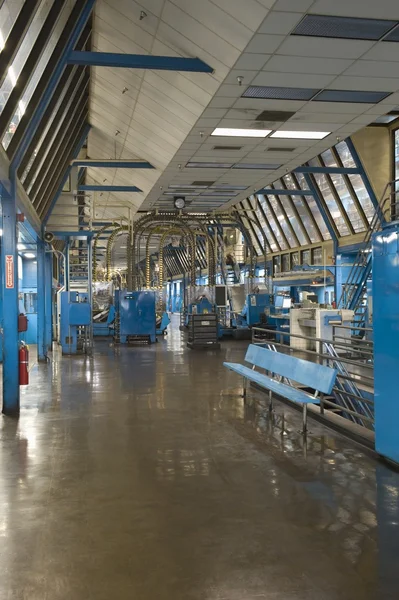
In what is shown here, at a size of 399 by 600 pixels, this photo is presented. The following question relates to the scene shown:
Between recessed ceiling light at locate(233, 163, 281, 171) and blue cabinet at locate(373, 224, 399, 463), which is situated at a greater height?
recessed ceiling light at locate(233, 163, 281, 171)

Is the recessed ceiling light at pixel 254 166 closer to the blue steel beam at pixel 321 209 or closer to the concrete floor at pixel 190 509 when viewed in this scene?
the concrete floor at pixel 190 509

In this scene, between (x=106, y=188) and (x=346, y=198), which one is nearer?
(x=106, y=188)

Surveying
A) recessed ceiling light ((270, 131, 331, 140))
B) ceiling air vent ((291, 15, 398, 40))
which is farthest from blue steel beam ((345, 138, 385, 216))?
ceiling air vent ((291, 15, 398, 40))

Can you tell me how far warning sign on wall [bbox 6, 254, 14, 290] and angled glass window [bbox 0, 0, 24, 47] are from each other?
312 cm

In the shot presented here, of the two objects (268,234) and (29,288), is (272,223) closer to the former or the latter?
(268,234)

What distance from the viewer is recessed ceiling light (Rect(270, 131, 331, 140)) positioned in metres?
10.7

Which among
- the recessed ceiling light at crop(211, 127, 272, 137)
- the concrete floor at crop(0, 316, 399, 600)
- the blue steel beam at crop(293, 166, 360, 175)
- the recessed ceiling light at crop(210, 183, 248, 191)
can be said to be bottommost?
the concrete floor at crop(0, 316, 399, 600)

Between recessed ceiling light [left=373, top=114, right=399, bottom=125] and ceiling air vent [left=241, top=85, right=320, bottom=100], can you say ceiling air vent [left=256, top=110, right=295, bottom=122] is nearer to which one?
ceiling air vent [left=241, top=85, right=320, bottom=100]

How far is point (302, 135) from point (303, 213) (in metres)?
14.0

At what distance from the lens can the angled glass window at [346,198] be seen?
68.2 feet

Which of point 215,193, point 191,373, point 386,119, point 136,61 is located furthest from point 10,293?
point 386,119

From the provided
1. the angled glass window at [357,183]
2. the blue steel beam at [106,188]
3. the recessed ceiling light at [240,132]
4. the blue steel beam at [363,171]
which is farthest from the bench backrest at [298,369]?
the angled glass window at [357,183]

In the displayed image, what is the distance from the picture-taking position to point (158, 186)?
15.6 m

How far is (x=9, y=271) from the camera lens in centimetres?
817
